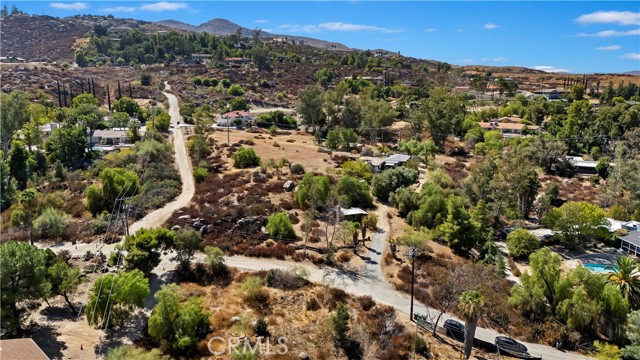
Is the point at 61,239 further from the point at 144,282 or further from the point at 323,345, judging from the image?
the point at 323,345

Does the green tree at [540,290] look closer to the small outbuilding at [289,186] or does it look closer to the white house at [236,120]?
the small outbuilding at [289,186]

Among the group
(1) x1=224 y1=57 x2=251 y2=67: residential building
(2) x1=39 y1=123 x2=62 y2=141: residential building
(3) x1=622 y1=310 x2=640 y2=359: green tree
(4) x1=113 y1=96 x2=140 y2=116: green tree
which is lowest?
(3) x1=622 y1=310 x2=640 y2=359: green tree

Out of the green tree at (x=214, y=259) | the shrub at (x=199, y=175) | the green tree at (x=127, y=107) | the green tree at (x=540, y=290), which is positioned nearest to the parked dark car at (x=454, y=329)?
the green tree at (x=540, y=290)

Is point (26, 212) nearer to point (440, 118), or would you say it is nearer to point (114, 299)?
point (114, 299)

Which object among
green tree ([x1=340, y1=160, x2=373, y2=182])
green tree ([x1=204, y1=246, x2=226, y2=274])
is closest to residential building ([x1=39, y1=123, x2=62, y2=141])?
green tree ([x1=340, y1=160, x2=373, y2=182])

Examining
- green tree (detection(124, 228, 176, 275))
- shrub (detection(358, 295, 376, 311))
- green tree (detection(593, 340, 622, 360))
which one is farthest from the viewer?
green tree (detection(124, 228, 176, 275))

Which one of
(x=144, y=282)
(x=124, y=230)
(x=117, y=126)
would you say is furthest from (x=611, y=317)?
(x=117, y=126)

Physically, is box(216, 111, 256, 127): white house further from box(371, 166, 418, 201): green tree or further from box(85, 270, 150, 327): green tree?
box(85, 270, 150, 327): green tree

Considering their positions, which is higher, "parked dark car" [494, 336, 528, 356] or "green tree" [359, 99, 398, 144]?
Answer: "green tree" [359, 99, 398, 144]
